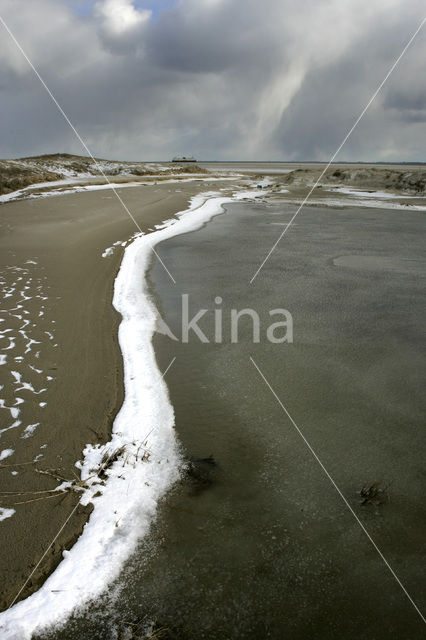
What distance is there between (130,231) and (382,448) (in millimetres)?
12085

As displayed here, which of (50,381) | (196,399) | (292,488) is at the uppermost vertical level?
(50,381)

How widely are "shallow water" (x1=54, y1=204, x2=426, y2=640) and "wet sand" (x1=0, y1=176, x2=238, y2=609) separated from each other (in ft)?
2.08

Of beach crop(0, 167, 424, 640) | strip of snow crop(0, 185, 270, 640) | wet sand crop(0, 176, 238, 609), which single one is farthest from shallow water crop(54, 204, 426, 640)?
wet sand crop(0, 176, 238, 609)

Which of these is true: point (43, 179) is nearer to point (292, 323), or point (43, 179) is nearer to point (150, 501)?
point (292, 323)

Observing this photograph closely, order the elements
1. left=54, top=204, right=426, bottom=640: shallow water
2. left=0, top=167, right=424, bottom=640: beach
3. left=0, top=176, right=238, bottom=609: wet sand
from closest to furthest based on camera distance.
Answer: left=54, top=204, right=426, bottom=640: shallow water
left=0, top=167, right=424, bottom=640: beach
left=0, top=176, right=238, bottom=609: wet sand

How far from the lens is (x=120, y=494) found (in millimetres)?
3270

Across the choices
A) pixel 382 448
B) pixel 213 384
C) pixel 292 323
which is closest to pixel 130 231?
pixel 292 323

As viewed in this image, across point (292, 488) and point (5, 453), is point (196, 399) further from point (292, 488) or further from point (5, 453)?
point (5, 453)

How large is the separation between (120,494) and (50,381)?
2.04 meters

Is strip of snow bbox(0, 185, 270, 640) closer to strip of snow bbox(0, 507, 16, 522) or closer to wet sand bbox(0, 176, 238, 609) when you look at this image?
wet sand bbox(0, 176, 238, 609)

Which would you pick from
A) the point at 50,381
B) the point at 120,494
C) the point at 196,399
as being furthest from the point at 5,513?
the point at 196,399

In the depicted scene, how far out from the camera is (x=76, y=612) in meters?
2.42

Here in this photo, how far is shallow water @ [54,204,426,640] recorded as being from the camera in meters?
2.41

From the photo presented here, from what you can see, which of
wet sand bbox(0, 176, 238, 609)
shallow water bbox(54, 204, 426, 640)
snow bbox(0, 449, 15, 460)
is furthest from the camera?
snow bbox(0, 449, 15, 460)
